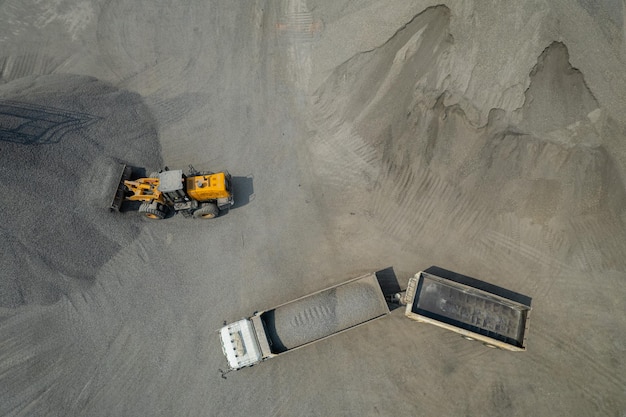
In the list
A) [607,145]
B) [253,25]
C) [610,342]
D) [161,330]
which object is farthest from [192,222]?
[607,145]

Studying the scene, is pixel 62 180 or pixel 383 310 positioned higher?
pixel 62 180

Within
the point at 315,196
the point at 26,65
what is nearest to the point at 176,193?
the point at 315,196

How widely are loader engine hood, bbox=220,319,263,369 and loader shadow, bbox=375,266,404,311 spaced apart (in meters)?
4.99

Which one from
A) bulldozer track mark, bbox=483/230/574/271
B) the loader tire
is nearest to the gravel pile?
bulldozer track mark, bbox=483/230/574/271

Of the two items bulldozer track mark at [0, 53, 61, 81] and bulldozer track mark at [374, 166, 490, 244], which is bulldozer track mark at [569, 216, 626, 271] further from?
bulldozer track mark at [0, 53, 61, 81]

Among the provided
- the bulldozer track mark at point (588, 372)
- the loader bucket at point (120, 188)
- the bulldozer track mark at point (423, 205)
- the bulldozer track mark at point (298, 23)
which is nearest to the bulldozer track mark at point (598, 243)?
the bulldozer track mark at point (588, 372)

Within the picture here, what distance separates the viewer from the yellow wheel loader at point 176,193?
1230 cm

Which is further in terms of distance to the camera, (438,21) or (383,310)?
(438,21)

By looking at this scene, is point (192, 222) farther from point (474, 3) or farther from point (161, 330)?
point (474, 3)

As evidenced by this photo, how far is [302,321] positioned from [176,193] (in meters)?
6.57

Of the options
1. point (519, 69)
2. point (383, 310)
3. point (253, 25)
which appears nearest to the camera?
point (383, 310)

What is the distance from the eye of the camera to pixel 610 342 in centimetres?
1185

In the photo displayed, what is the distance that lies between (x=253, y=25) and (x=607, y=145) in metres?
16.9

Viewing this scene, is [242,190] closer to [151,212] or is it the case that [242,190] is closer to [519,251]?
[151,212]
